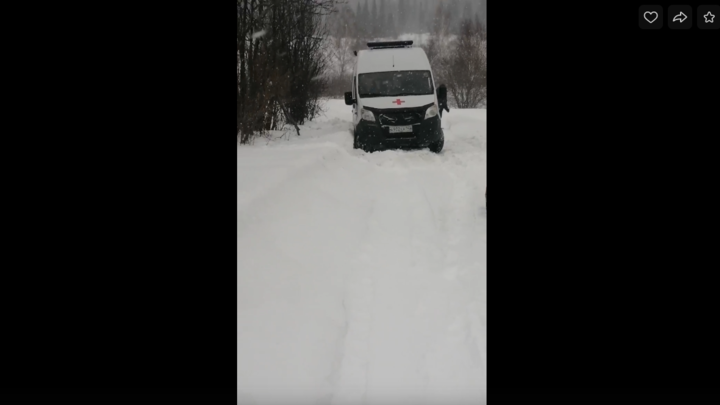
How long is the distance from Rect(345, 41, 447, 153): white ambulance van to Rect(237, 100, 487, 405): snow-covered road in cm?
425

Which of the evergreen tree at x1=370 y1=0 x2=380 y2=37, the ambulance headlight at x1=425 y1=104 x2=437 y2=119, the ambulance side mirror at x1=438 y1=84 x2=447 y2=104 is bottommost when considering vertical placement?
the ambulance headlight at x1=425 y1=104 x2=437 y2=119

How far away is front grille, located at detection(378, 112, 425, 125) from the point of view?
1470cm

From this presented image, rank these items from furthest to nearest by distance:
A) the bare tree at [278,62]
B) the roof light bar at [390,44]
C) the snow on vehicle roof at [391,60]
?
the roof light bar at [390,44] → the snow on vehicle roof at [391,60] → the bare tree at [278,62]

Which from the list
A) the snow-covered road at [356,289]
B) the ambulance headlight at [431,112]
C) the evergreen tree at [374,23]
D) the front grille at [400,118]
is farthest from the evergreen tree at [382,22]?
the snow-covered road at [356,289]

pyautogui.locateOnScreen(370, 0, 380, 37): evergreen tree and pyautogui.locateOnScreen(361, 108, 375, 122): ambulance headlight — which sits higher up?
pyautogui.locateOnScreen(370, 0, 380, 37): evergreen tree

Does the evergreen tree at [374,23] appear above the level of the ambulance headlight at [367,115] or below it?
above

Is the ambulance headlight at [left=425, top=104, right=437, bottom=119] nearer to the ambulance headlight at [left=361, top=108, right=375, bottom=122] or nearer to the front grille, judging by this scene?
the front grille

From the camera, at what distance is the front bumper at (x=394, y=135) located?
47.9ft

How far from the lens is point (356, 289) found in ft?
18.0

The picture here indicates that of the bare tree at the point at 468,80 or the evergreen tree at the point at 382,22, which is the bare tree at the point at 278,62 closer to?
the bare tree at the point at 468,80
